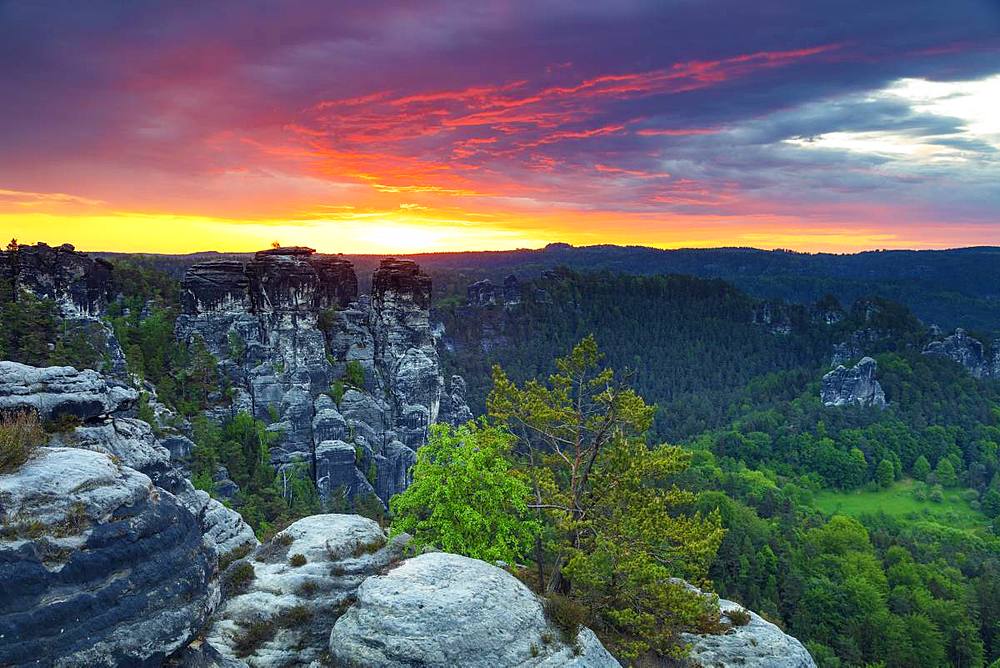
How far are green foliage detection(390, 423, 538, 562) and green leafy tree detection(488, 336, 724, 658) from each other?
4.41ft

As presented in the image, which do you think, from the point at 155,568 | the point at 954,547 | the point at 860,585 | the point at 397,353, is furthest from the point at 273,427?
the point at 954,547

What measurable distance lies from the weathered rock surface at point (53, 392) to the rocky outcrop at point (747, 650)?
23.7 m

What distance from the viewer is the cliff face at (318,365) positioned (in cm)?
5934

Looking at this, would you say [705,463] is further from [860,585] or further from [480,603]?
[480,603]

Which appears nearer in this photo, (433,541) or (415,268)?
(433,541)

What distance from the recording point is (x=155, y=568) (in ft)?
53.0

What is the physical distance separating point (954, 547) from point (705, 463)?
3470cm

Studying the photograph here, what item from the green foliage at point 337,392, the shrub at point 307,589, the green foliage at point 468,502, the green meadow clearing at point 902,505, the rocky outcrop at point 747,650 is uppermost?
the green foliage at point 468,502

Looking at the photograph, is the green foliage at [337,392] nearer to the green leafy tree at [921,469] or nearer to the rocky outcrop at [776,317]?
the green leafy tree at [921,469]

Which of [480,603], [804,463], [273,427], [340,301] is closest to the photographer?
[480,603]

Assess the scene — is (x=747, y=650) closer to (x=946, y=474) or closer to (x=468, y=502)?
(x=468, y=502)

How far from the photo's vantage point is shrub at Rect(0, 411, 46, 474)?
15.8 meters

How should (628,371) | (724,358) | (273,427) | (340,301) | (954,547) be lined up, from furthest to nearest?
(724,358), (340,301), (954,547), (273,427), (628,371)

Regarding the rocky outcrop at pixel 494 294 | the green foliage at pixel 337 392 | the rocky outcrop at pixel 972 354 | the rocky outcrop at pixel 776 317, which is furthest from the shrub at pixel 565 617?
the rocky outcrop at pixel 776 317
